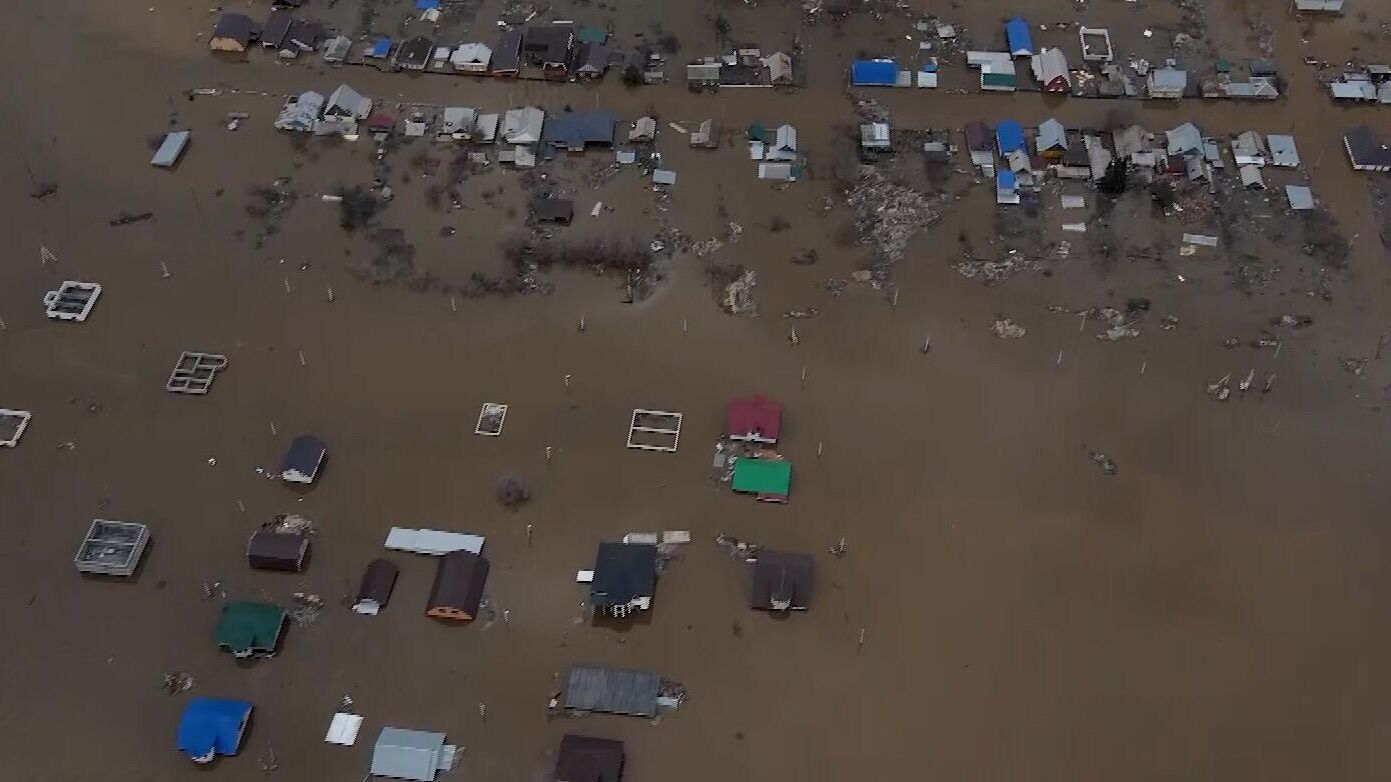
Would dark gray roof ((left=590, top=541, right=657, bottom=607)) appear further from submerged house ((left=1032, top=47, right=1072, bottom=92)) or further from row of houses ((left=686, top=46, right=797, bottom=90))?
submerged house ((left=1032, top=47, right=1072, bottom=92))

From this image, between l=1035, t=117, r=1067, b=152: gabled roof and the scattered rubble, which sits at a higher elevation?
l=1035, t=117, r=1067, b=152: gabled roof

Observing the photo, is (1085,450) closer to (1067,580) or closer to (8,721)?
(1067,580)

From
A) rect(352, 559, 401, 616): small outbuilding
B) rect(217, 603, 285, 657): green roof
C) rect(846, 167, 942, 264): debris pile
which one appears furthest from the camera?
rect(846, 167, 942, 264): debris pile

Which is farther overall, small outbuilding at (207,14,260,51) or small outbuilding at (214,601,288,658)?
small outbuilding at (207,14,260,51)

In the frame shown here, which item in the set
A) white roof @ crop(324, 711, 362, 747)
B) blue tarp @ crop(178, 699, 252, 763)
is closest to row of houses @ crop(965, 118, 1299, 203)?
white roof @ crop(324, 711, 362, 747)

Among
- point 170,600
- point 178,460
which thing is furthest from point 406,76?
point 170,600

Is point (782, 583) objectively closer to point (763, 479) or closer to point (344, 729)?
point (763, 479)

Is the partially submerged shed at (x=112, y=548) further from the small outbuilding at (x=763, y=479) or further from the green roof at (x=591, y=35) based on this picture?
the green roof at (x=591, y=35)

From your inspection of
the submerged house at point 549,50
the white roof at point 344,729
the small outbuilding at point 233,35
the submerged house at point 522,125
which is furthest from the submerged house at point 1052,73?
the white roof at point 344,729
